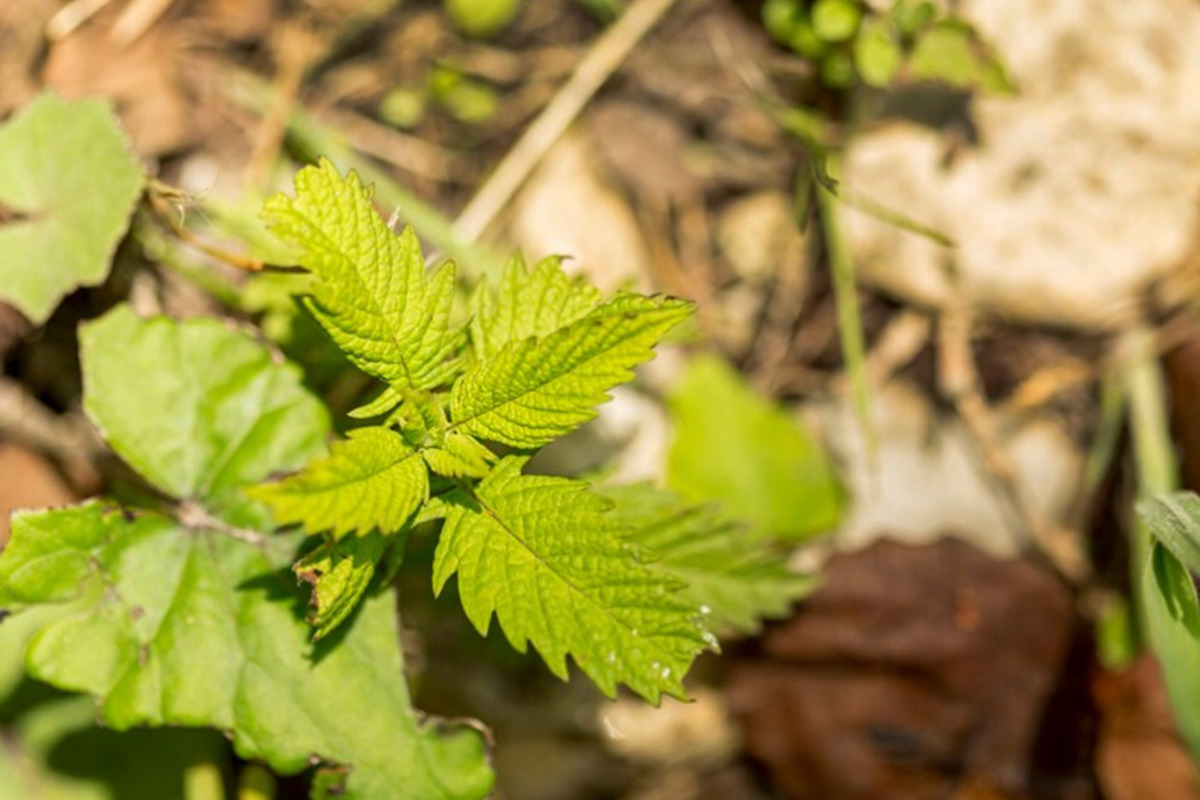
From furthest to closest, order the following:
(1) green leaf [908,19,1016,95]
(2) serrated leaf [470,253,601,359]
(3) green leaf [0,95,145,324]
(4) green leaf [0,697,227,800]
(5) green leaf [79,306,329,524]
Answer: (1) green leaf [908,19,1016,95] < (4) green leaf [0,697,227,800] < (3) green leaf [0,95,145,324] < (5) green leaf [79,306,329,524] < (2) serrated leaf [470,253,601,359]

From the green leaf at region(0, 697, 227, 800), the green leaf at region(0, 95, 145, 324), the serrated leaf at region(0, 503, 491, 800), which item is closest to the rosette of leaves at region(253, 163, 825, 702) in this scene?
the serrated leaf at region(0, 503, 491, 800)

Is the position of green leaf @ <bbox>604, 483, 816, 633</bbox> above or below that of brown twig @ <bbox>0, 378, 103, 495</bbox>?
above

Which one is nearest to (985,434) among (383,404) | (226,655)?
(383,404)

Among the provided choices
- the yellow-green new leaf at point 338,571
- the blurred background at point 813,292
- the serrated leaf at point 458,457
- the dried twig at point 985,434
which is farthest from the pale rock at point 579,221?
the yellow-green new leaf at point 338,571

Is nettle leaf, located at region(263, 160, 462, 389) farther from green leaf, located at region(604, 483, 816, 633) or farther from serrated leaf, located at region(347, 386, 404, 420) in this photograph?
green leaf, located at region(604, 483, 816, 633)

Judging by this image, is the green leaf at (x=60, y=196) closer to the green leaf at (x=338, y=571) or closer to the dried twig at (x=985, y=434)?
the green leaf at (x=338, y=571)

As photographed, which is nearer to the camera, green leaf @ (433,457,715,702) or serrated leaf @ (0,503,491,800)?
green leaf @ (433,457,715,702)

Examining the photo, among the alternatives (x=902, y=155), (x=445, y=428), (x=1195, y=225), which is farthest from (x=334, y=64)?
(x=1195, y=225)
